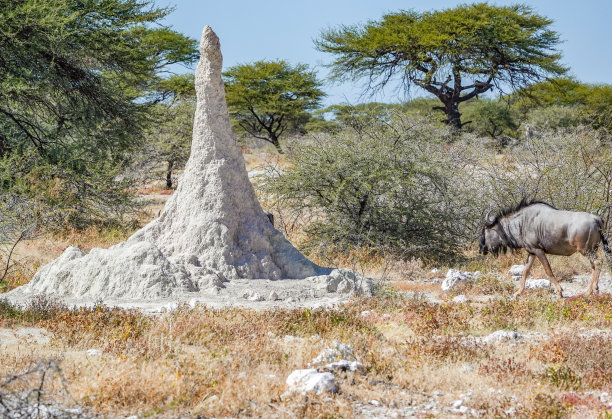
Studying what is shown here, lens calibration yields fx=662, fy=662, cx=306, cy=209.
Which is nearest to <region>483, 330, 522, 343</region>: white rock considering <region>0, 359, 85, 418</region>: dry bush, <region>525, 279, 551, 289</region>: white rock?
<region>525, 279, 551, 289</region>: white rock

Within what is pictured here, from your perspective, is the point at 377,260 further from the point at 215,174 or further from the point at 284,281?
the point at 215,174

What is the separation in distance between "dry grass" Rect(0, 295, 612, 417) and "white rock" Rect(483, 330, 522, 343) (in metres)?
0.26

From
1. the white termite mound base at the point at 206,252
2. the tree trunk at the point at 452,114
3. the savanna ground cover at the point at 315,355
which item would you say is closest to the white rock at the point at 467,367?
the savanna ground cover at the point at 315,355

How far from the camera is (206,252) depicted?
1005 cm

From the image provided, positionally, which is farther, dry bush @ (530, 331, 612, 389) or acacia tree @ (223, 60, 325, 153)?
acacia tree @ (223, 60, 325, 153)

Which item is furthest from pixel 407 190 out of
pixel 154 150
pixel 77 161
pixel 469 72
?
pixel 469 72

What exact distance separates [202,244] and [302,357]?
4517 mm

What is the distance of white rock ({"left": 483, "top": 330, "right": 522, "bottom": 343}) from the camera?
7.10 metres

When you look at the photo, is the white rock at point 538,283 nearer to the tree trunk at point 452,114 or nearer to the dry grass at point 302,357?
the dry grass at point 302,357

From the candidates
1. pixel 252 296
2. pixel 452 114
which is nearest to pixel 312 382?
pixel 252 296

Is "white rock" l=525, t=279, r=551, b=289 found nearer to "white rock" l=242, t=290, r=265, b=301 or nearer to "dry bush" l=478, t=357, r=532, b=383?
"white rock" l=242, t=290, r=265, b=301

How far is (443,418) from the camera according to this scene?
15.4 ft

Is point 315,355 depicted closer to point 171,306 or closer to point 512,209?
point 171,306

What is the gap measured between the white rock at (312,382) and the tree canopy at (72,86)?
37.8 ft
